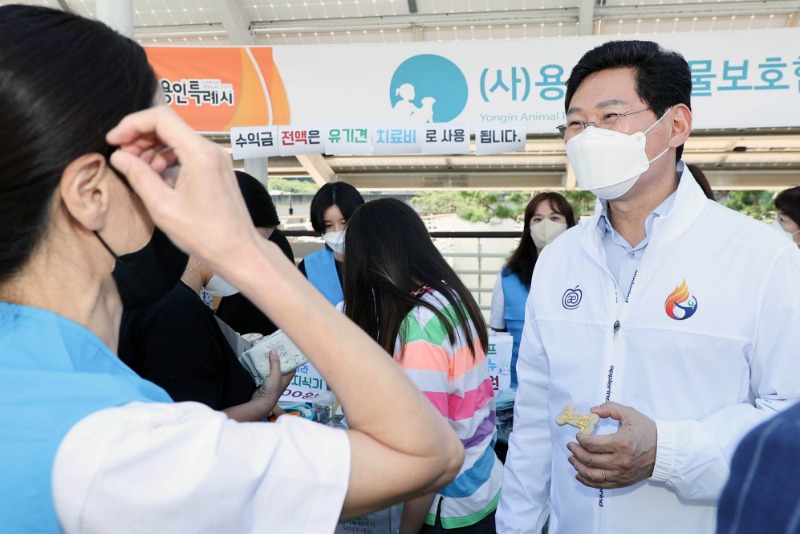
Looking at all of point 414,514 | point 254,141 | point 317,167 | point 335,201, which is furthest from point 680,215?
point 317,167

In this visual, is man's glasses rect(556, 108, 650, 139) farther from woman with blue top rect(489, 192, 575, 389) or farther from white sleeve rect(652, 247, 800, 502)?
woman with blue top rect(489, 192, 575, 389)

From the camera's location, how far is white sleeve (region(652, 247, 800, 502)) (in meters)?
1.42

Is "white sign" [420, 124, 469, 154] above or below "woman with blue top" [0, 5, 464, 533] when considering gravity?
below

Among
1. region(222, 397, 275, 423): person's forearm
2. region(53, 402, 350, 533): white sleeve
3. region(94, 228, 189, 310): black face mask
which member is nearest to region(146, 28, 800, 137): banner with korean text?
region(222, 397, 275, 423): person's forearm

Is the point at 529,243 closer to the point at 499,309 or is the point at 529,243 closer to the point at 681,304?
the point at 499,309

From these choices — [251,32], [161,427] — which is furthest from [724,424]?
[251,32]

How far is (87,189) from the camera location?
2.62 feet

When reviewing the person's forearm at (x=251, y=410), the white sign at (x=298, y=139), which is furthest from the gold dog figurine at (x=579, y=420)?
the white sign at (x=298, y=139)

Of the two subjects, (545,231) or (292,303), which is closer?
(292,303)

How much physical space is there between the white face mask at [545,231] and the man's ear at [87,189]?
3286mm

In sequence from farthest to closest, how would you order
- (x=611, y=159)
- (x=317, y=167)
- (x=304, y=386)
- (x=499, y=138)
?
(x=317, y=167), (x=499, y=138), (x=304, y=386), (x=611, y=159)

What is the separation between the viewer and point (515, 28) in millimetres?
5883

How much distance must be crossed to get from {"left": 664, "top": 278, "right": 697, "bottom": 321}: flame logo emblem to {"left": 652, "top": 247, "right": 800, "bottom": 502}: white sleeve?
14 centimetres

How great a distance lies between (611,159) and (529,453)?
88 centimetres
